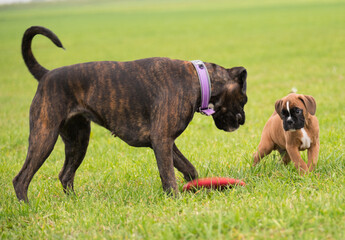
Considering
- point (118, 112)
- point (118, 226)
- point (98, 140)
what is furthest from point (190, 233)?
point (98, 140)

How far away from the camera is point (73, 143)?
546 cm

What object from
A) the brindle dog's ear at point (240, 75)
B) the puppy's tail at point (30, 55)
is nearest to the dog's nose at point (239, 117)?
the brindle dog's ear at point (240, 75)

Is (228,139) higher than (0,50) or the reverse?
higher

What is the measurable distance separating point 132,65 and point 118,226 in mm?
1833

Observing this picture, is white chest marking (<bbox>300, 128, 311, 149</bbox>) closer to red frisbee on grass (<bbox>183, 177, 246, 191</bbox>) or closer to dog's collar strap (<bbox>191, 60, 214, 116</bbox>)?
red frisbee on grass (<bbox>183, 177, 246, 191</bbox>)

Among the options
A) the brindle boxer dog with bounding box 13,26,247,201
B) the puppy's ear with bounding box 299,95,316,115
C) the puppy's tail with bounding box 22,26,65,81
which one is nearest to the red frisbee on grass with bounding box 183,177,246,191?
the brindle boxer dog with bounding box 13,26,247,201

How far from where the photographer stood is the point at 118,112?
16.6ft

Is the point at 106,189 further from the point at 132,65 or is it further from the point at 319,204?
the point at 319,204

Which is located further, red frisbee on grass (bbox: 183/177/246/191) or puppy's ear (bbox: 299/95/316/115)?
puppy's ear (bbox: 299/95/316/115)

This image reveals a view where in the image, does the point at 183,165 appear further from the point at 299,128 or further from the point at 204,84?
the point at 299,128

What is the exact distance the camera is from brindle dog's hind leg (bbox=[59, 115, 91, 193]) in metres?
5.35

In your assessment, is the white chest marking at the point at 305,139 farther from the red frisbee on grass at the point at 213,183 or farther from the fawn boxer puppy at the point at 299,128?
the red frisbee on grass at the point at 213,183

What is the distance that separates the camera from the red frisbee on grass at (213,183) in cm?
504

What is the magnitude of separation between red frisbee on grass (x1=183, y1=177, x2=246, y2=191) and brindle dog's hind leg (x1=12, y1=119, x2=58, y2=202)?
1563mm
